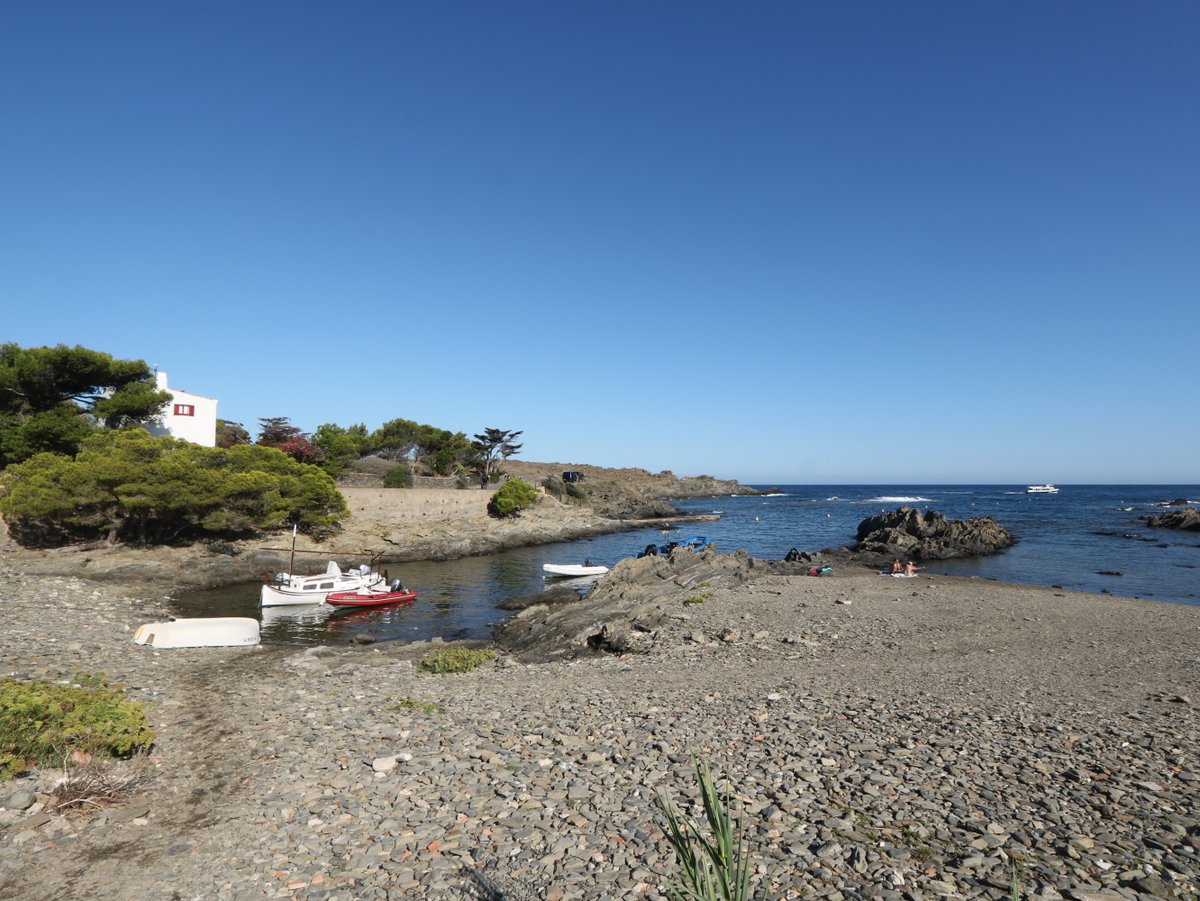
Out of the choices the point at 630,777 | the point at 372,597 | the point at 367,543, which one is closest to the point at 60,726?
the point at 630,777

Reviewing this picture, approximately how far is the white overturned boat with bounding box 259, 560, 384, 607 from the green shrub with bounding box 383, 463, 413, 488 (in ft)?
113

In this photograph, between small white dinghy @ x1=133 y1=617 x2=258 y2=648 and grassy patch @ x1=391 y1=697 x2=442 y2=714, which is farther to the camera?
small white dinghy @ x1=133 y1=617 x2=258 y2=648

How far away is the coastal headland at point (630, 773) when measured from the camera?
650 centimetres

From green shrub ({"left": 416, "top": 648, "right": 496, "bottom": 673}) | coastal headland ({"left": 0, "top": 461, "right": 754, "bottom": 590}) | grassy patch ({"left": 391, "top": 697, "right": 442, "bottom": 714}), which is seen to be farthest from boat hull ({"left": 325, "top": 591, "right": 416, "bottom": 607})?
grassy patch ({"left": 391, "top": 697, "right": 442, "bottom": 714})

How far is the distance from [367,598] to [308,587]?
3.10 m

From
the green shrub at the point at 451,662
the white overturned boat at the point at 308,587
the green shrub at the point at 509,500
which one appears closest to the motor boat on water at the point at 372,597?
the white overturned boat at the point at 308,587

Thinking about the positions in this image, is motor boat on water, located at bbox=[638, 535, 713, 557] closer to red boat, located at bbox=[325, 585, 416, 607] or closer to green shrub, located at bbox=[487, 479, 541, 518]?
red boat, located at bbox=[325, 585, 416, 607]

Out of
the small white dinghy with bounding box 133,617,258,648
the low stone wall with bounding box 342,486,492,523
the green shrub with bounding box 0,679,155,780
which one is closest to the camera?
the green shrub with bounding box 0,679,155,780

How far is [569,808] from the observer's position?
26.1 feet

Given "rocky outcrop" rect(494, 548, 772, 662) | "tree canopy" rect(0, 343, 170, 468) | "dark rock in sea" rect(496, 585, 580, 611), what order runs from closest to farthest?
"rocky outcrop" rect(494, 548, 772, 662) < "dark rock in sea" rect(496, 585, 580, 611) < "tree canopy" rect(0, 343, 170, 468)

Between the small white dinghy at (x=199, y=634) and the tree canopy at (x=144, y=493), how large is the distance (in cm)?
2054

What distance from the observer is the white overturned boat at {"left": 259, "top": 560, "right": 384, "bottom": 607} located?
29.7 metres

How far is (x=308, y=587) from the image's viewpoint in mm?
30453

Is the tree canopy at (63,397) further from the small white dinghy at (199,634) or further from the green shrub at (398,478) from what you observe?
the small white dinghy at (199,634)
